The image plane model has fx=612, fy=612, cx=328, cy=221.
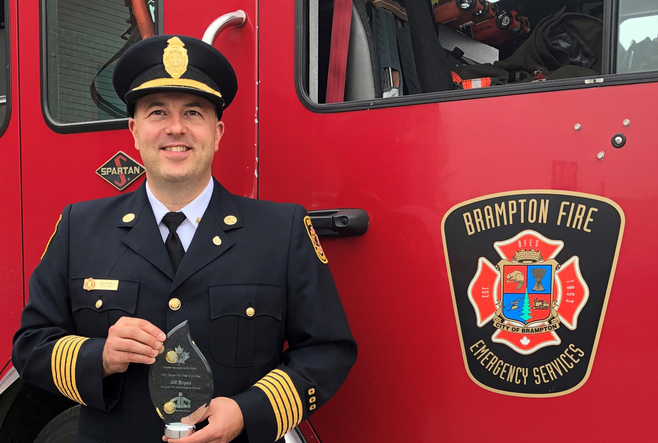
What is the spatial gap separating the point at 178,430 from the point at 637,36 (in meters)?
1.42

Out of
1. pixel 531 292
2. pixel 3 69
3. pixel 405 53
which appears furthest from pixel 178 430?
pixel 3 69

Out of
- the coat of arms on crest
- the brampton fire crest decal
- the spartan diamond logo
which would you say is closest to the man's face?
the spartan diamond logo

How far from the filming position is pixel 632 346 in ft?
4.88

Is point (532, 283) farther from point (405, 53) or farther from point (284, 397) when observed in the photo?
point (405, 53)

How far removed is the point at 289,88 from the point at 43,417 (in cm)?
155

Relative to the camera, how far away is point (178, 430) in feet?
4.08

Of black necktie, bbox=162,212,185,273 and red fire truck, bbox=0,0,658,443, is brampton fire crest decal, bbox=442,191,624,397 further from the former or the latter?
black necktie, bbox=162,212,185,273

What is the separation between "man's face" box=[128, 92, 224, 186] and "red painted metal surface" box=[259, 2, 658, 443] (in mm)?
356

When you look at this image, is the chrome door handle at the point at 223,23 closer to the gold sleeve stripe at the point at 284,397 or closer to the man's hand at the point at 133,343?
the man's hand at the point at 133,343

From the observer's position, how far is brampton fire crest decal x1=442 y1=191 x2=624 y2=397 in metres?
1.52

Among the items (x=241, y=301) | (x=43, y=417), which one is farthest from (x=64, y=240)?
(x=43, y=417)

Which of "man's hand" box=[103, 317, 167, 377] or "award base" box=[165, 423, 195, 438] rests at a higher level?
"man's hand" box=[103, 317, 167, 377]

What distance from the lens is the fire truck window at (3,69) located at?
7.70 ft

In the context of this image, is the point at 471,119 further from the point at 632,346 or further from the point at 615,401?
the point at 615,401
